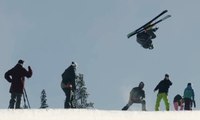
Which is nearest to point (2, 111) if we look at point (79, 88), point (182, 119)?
point (182, 119)

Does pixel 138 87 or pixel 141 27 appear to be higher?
pixel 141 27

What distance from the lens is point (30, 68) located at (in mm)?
22625

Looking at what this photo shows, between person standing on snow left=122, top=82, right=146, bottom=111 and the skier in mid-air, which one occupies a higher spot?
the skier in mid-air

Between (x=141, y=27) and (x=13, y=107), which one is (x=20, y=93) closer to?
(x=13, y=107)

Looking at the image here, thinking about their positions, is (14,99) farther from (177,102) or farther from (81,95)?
(81,95)

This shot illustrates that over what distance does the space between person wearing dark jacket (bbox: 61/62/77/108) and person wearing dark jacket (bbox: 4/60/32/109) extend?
1555 millimetres

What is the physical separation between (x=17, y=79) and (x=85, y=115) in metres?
2.04

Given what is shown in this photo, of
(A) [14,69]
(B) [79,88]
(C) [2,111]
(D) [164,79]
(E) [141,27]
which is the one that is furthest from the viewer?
(B) [79,88]

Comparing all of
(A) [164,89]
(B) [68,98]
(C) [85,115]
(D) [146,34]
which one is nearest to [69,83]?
(B) [68,98]

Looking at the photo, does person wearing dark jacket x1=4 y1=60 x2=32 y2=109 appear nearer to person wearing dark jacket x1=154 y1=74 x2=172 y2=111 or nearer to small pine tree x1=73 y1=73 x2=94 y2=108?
person wearing dark jacket x1=154 y1=74 x2=172 y2=111

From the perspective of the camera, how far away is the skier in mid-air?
3301cm

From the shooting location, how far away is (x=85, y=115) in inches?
898

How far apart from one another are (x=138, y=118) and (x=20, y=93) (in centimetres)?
325

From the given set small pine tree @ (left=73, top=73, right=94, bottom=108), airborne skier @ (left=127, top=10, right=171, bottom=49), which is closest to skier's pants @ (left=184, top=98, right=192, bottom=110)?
airborne skier @ (left=127, top=10, right=171, bottom=49)
